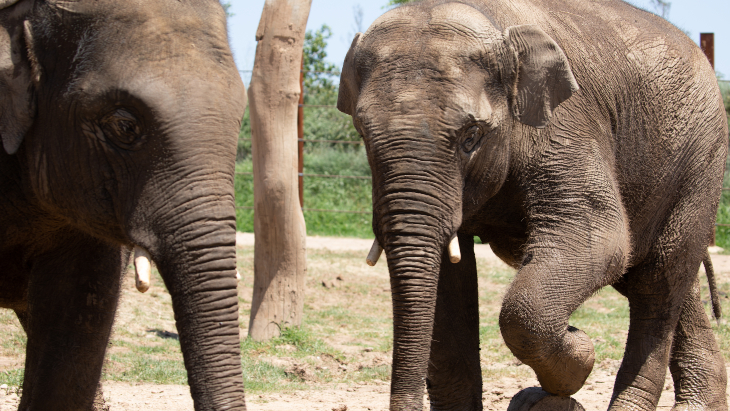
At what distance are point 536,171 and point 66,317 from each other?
2.23m

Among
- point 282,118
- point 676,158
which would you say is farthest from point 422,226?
point 282,118

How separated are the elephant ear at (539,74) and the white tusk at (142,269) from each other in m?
1.90

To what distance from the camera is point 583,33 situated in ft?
15.4

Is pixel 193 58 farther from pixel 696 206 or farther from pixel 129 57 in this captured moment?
pixel 696 206

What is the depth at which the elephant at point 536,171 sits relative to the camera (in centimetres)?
389

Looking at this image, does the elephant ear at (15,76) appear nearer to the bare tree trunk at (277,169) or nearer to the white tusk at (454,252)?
the white tusk at (454,252)

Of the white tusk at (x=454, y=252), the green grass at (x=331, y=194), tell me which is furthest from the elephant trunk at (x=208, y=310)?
the green grass at (x=331, y=194)

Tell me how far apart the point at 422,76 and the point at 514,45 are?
21.4 inches

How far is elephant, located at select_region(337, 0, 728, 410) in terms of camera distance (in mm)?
3895

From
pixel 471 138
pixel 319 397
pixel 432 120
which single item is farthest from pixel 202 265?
pixel 319 397

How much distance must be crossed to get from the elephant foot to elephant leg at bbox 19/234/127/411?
79.3 inches

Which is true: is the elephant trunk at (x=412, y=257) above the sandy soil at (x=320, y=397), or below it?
above

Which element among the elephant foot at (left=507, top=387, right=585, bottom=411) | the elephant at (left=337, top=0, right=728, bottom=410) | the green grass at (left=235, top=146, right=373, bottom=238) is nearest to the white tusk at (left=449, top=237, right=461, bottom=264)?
the elephant at (left=337, top=0, right=728, bottom=410)

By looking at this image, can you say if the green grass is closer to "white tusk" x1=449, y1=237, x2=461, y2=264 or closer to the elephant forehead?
the elephant forehead
